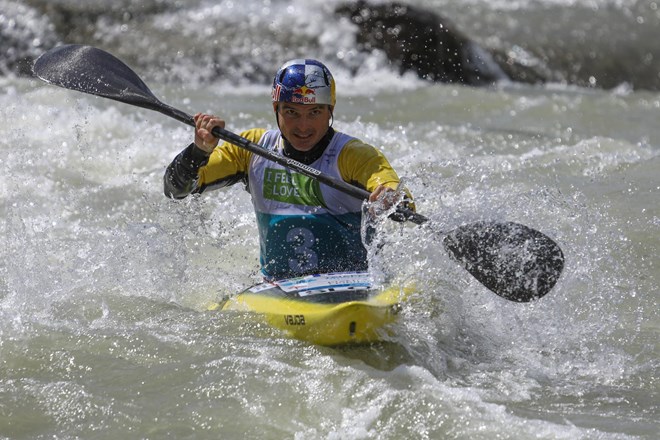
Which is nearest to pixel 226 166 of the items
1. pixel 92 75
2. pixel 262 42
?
pixel 92 75

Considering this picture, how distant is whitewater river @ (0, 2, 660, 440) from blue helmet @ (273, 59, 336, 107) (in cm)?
80

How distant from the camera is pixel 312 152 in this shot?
5.01 meters

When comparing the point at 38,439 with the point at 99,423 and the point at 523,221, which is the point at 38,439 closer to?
the point at 99,423

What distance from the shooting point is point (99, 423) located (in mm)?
3988

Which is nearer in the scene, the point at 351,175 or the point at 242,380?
the point at 242,380

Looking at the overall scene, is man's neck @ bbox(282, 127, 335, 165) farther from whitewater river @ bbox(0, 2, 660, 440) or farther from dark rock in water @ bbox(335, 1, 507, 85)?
dark rock in water @ bbox(335, 1, 507, 85)

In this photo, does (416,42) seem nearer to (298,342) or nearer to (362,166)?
(362,166)

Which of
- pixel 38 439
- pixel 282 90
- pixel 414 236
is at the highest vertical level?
pixel 282 90

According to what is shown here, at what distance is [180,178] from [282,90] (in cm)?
69

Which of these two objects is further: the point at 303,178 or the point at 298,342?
the point at 303,178

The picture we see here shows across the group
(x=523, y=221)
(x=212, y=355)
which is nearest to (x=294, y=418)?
(x=212, y=355)

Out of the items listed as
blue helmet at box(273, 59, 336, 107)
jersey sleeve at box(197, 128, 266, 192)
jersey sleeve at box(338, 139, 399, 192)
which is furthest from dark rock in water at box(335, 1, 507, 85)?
blue helmet at box(273, 59, 336, 107)

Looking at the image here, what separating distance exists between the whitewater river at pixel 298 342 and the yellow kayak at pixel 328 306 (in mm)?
71

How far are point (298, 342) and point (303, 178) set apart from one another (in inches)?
36.1
